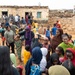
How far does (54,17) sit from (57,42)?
26.8 meters

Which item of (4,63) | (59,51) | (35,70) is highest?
(4,63)

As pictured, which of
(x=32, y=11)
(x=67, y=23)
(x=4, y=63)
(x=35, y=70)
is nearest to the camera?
(x=4, y=63)

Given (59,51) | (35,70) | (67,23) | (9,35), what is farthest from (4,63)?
(67,23)

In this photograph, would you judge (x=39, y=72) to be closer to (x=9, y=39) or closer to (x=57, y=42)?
(x=57, y=42)

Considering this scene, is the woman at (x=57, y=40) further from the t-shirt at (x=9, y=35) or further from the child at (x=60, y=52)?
the t-shirt at (x=9, y=35)

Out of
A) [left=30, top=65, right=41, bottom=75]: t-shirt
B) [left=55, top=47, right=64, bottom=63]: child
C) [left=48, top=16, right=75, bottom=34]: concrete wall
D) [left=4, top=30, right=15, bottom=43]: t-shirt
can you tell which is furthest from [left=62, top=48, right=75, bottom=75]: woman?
[left=48, top=16, right=75, bottom=34]: concrete wall

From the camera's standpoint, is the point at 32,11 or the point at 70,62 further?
the point at 32,11

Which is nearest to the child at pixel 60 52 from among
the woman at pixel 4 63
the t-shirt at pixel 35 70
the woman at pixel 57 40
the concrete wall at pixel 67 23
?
the t-shirt at pixel 35 70

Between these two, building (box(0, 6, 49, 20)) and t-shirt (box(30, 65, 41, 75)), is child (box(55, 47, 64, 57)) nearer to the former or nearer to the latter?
t-shirt (box(30, 65, 41, 75))

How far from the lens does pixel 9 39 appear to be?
1055 centimetres

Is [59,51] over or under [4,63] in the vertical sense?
under

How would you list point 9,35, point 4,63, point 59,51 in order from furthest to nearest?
1. point 9,35
2. point 59,51
3. point 4,63

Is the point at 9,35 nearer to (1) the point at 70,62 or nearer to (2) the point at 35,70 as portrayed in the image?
(2) the point at 35,70

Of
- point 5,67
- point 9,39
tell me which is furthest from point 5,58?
point 9,39
